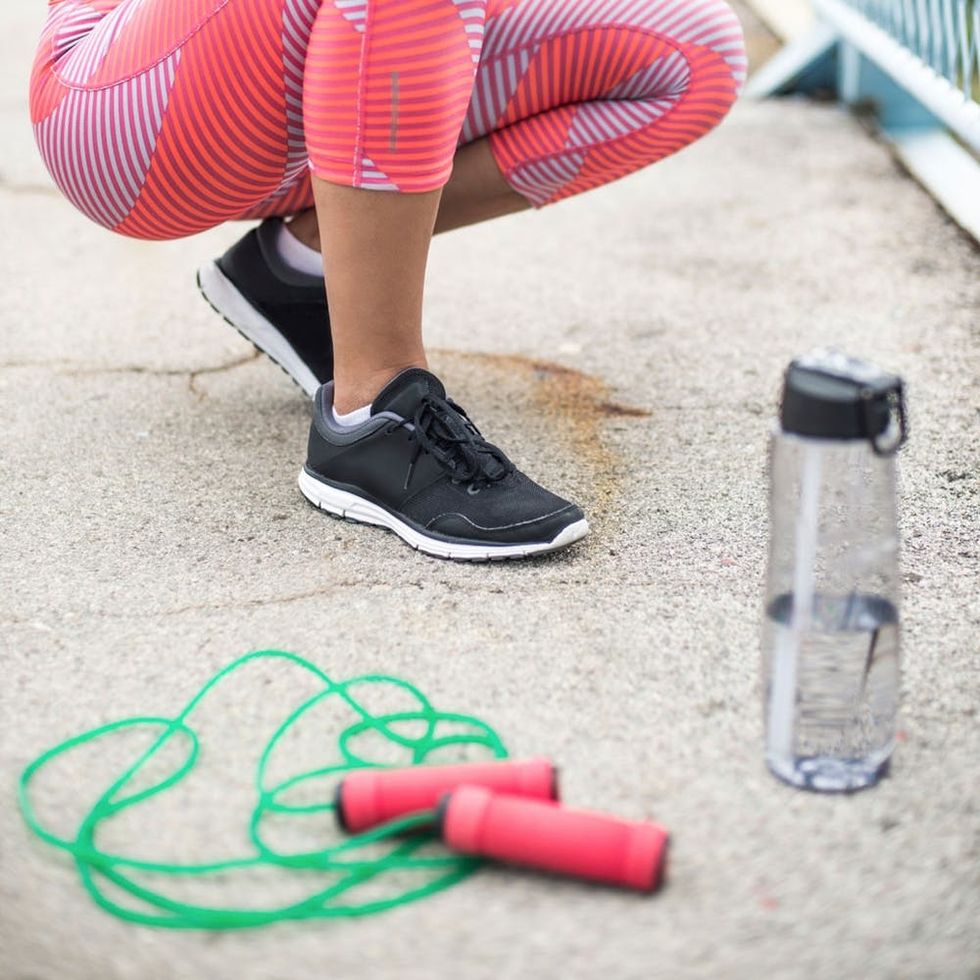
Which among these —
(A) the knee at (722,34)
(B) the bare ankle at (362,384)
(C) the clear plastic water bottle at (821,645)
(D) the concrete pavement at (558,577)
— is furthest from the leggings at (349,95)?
(C) the clear plastic water bottle at (821,645)

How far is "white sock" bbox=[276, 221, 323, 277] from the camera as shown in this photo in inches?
72.0

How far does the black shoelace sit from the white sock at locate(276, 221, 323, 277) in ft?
1.26

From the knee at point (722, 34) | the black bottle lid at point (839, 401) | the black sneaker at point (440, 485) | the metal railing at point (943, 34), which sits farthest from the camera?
the metal railing at point (943, 34)

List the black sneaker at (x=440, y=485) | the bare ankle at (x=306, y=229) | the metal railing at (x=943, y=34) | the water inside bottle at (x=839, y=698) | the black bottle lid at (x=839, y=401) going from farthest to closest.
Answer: the metal railing at (x=943, y=34), the bare ankle at (x=306, y=229), the black sneaker at (x=440, y=485), the water inside bottle at (x=839, y=698), the black bottle lid at (x=839, y=401)

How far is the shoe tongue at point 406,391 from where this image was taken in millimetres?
1544

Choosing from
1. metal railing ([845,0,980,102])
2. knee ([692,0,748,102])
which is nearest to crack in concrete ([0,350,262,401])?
knee ([692,0,748,102])

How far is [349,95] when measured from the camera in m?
1.38

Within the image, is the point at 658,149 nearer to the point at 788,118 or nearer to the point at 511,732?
the point at 511,732

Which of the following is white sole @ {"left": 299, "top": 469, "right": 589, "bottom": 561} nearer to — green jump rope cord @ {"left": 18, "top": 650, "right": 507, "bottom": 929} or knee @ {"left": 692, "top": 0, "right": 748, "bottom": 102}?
green jump rope cord @ {"left": 18, "top": 650, "right": 507, "bottom": 929}

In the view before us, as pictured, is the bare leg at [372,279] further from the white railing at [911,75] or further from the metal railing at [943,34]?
the metal railing at [943,34]

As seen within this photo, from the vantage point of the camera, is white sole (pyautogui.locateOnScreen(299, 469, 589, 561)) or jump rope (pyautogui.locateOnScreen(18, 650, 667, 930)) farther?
white sole (pyautogui.locateOnScreen(299, 469, 589, 561))

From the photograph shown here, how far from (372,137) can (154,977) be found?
86 centimetres

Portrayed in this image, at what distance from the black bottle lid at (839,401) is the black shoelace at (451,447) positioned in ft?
1.83

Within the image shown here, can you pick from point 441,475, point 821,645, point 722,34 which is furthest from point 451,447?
point 722,34
